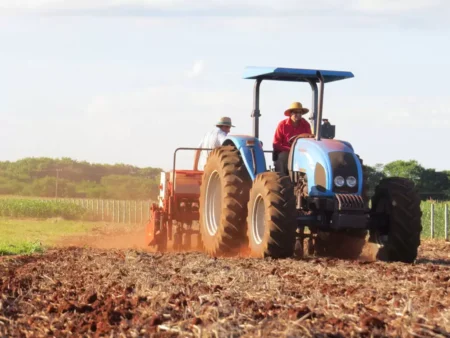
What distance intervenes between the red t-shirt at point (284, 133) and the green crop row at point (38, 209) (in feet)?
106

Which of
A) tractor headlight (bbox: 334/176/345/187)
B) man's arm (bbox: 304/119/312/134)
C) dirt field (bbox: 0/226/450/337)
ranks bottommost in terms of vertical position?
Answer: dirt field (bbox: 0/226/450/337)

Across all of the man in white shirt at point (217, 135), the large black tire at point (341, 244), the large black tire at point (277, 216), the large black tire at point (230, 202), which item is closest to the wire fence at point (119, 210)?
the man in white shirt at point (217, 135)

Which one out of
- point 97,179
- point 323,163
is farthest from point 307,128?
point 97,179

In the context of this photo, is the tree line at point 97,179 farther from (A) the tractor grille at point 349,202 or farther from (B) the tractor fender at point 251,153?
(A) the tractor grille at point 349,202

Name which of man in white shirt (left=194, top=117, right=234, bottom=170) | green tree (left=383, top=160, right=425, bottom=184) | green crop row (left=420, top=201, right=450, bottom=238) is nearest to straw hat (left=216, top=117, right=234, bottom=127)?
man in white shirt (left=194, top=117, right=234, bottom=170)

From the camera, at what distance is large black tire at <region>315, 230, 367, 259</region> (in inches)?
484

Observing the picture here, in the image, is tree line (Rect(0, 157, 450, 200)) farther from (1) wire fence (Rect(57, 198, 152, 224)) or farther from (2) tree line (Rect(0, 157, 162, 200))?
(1) wire fence (Rect(57, 198, 152, 224))

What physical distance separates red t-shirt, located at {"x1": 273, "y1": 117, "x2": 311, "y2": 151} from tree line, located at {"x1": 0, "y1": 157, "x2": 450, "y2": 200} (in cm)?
3019

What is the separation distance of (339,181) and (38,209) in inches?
1361

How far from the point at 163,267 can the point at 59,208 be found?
1390 inches

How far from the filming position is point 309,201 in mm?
11719

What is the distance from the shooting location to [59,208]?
147 ft

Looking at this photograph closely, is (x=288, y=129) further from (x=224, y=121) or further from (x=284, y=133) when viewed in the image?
(x=224, y=121)

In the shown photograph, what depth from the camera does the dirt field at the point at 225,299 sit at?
573 cm
